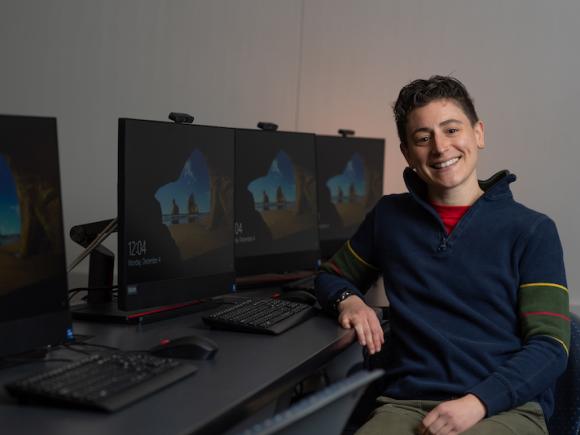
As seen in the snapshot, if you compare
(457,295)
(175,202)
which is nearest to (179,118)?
(175,202)

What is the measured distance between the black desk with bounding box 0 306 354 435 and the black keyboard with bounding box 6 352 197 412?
0.02 meters

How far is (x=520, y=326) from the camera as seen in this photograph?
1.91 meters

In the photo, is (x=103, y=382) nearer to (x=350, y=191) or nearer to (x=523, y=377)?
(x=523, y=377)

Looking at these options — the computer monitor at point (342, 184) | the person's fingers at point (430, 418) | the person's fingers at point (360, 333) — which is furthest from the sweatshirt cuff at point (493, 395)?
the computer monitor at point (342, 184)

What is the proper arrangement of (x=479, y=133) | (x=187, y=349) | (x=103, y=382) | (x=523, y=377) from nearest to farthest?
1. (x=103, y=382)
2. (x=187, y=349)
3. (x=523, y=377)
4. (x=479, y=133)

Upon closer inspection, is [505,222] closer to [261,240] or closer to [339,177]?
[261,240]

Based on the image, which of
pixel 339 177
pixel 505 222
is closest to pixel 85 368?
pixel 505 222

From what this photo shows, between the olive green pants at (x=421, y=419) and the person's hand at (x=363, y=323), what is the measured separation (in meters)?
0.15

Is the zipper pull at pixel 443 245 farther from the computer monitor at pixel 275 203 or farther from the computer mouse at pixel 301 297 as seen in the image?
the computer monitor at pixel 275 203

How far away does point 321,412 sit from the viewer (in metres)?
0.98

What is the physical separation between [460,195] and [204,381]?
857 mm

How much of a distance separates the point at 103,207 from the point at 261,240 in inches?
68.3

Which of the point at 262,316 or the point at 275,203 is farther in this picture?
the point at 275,203

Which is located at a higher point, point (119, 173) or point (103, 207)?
point (119, 173)
